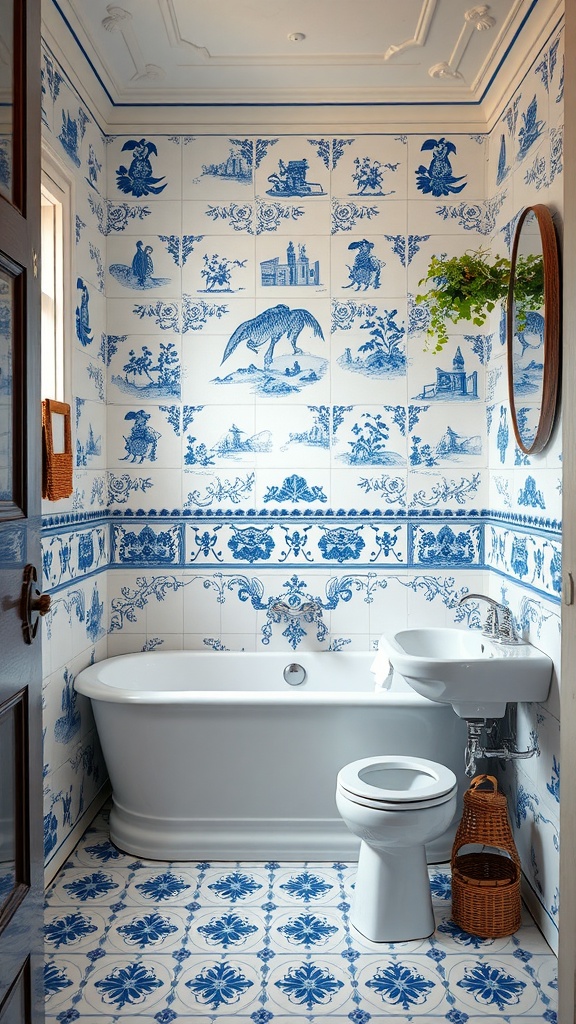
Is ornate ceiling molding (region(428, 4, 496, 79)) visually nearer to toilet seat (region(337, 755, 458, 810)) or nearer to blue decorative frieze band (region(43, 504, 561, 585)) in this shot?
blue decorative frieze band (region(43, 504, 561, 585))

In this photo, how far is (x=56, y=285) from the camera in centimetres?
308

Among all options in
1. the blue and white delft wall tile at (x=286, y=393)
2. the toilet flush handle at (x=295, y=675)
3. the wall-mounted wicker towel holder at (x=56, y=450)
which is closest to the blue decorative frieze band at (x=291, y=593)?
the blue and white delft wall tile at (x=286, y=393)

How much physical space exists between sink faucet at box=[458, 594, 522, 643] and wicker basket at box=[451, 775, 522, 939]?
1.60 ft

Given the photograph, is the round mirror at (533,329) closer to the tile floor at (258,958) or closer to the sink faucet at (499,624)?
the sink faucet at (499,624)

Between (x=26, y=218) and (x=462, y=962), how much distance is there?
226cm

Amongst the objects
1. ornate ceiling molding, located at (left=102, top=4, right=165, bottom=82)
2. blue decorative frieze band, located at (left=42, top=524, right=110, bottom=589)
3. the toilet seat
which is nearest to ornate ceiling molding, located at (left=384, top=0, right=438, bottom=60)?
ornate ceiling molding, located at (left=102, top=4, right=165, bottom=82)

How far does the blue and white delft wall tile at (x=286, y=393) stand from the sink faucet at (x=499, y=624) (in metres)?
0.44

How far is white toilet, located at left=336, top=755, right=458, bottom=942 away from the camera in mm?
2494

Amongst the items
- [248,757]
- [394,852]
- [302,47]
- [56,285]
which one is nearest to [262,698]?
[248,757]

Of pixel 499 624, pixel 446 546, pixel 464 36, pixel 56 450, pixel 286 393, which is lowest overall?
pixel 499 624

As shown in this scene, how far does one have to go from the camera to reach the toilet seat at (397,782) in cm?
250

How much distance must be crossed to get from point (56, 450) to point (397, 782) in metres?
1.64

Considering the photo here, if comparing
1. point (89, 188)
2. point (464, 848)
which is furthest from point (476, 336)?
point (464, 848)

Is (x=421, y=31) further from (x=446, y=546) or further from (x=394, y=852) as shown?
(x=394, y=852)
